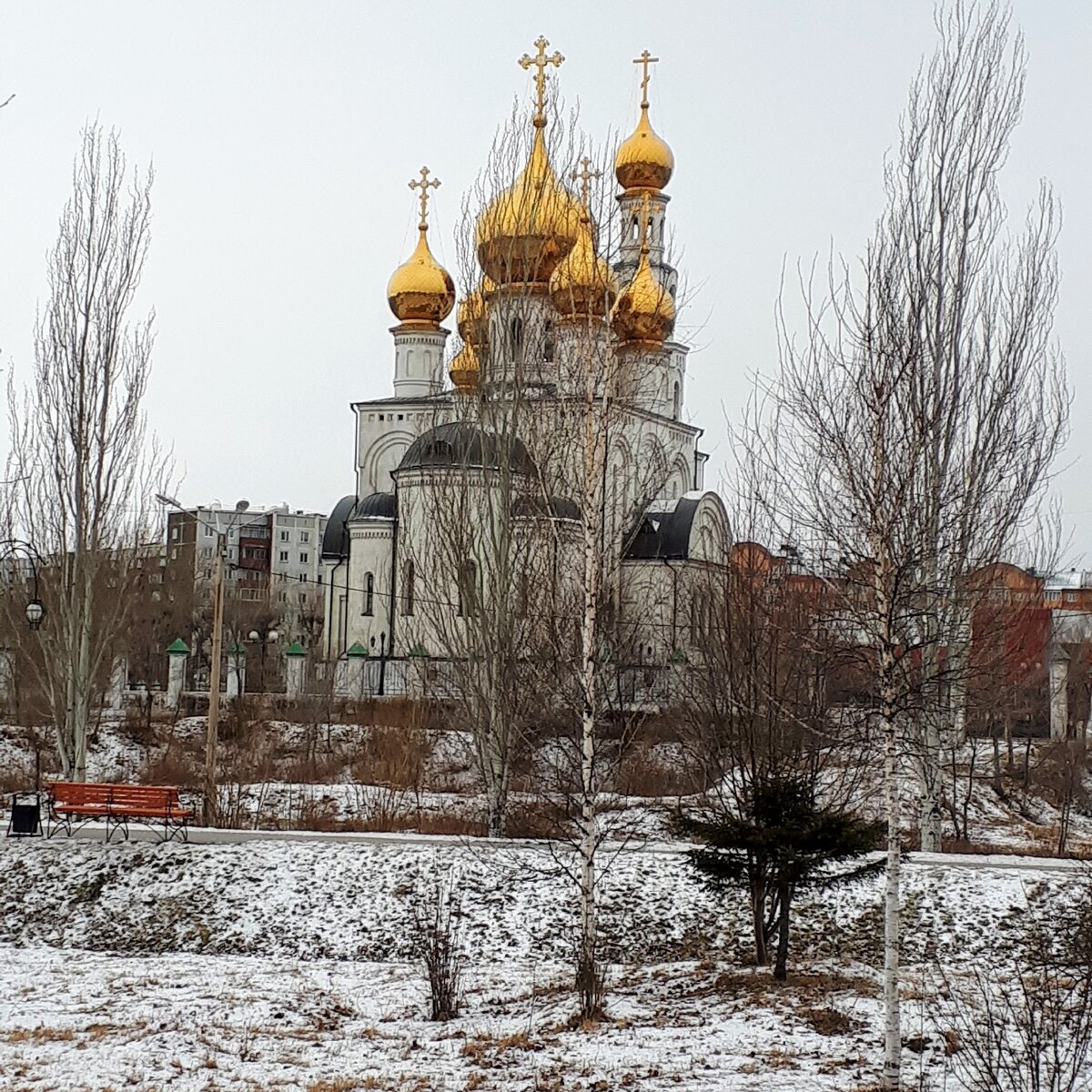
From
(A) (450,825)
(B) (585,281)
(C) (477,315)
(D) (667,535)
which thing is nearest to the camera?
(B) (585,281)

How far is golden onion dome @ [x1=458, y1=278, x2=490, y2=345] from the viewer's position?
14.5 meters

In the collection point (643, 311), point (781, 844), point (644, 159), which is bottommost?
point (781, 844)

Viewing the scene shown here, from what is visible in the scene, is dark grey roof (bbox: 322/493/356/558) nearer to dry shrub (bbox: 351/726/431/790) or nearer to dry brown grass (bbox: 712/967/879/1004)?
dry shrub (bbox: 351/726/431/790)

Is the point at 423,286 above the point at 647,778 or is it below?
above

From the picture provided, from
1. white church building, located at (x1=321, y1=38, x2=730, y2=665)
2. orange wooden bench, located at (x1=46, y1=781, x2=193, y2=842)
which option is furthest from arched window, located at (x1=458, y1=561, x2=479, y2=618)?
orange wooden bench, located at (x1=46, y1=781, x2=193, y2=842)

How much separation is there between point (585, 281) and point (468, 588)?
17.7 ft

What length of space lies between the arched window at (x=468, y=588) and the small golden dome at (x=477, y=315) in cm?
256

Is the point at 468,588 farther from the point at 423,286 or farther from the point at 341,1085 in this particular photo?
the point at 423,286

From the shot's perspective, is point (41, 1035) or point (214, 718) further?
point (214, 718)

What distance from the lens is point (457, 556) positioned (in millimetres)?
15375

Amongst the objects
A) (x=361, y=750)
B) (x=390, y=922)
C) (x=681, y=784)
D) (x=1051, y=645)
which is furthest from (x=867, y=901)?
(x=1051, y=645)

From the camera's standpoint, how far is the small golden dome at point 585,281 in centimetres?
1070

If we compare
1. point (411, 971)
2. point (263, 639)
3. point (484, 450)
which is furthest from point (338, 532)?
point (411, 971)

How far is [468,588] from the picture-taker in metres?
15.5
